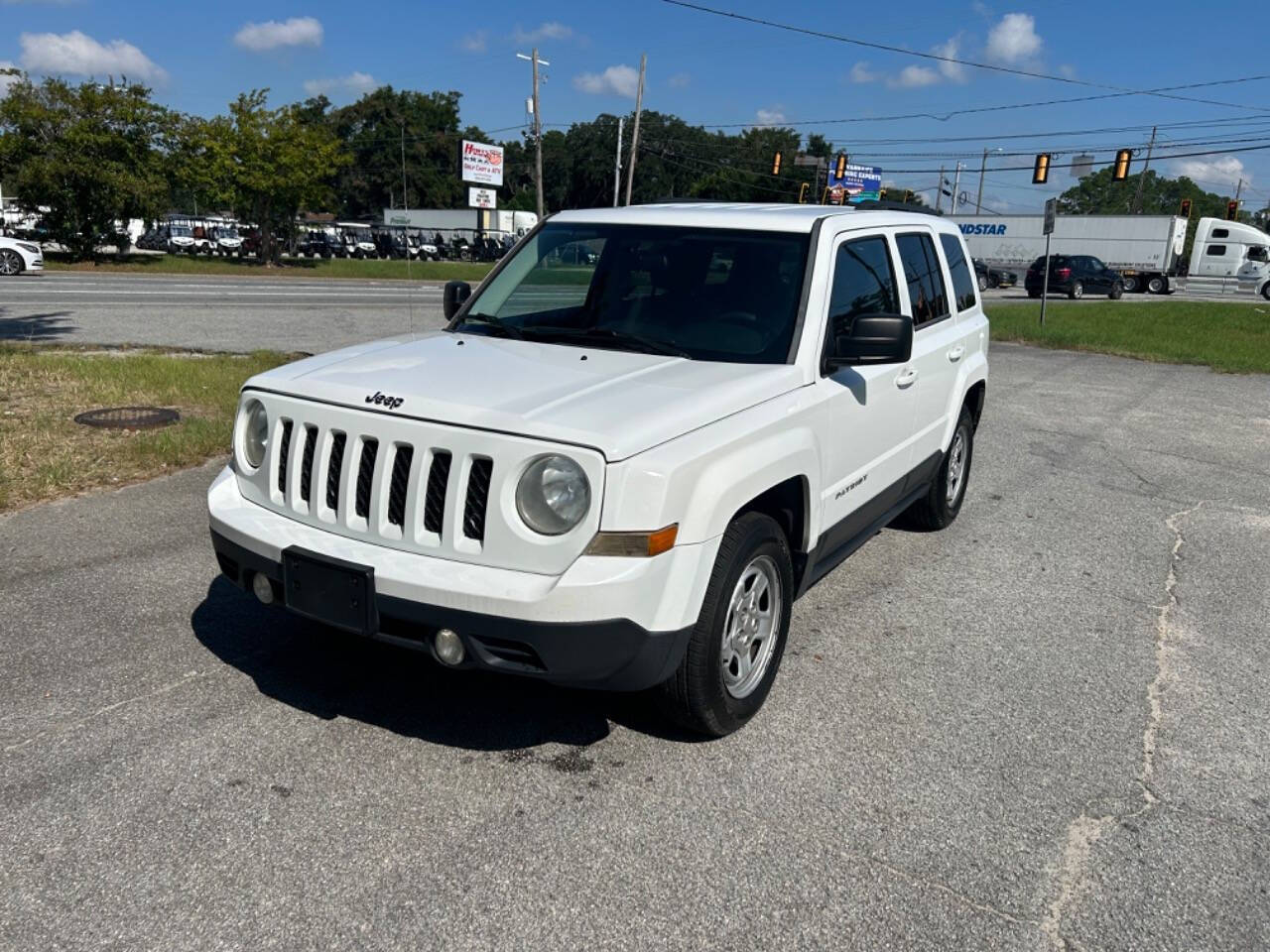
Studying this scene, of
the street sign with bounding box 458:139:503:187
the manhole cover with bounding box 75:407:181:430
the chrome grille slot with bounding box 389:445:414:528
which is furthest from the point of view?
the street sign with bounding box 458:139:503:187

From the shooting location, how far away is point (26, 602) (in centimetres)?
461

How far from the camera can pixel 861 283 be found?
4.62m

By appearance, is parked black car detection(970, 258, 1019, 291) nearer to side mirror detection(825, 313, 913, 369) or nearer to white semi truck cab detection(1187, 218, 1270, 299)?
→ white semi truck cab detection(1187, 218, 1270, 299)

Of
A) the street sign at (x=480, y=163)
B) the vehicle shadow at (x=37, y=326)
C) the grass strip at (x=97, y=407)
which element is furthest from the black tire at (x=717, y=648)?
the street sign at (x=480, y=163)

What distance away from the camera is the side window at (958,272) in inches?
240

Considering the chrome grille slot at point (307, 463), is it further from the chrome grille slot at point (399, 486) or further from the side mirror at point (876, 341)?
the side mirror at point (876, 341)

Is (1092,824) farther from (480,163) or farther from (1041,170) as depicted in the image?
(480,163)

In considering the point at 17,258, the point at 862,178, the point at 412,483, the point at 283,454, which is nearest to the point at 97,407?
the point at 283,454

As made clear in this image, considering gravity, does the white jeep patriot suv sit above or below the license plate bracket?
above

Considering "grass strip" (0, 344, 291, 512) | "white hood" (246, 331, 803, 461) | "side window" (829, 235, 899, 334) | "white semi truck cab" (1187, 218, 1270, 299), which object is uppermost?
"white semi truck cab" (1187, 218, 1270, 299)

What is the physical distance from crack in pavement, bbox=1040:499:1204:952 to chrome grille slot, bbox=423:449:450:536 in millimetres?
2101

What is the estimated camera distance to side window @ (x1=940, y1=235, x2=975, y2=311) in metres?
6.09

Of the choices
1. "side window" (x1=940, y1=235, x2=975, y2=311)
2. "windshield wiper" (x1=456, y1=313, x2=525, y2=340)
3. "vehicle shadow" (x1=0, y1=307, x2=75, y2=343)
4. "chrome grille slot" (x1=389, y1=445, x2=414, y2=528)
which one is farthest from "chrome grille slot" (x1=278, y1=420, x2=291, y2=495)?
"vehicle shadow" (x1=0, y1=307, x2=75, y2=343)

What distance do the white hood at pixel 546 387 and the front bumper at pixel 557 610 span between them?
1.27 ft
